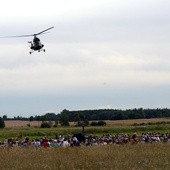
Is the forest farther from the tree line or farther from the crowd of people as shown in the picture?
the crowd of people

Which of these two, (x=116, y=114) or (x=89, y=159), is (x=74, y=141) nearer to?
(x=89, y=159)

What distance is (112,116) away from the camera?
5295 inches

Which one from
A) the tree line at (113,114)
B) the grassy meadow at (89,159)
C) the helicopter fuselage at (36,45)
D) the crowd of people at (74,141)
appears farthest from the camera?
the tree line at (113,114)

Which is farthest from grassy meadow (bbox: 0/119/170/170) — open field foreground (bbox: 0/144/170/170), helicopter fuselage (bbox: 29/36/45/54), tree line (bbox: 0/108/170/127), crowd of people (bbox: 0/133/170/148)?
tree line (bbox: 0/108/170/127)

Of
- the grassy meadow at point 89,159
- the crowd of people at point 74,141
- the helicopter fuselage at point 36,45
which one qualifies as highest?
the helicopter fuselage at point 36,45

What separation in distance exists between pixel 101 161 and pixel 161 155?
2.44 m

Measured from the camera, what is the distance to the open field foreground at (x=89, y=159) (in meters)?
14.4

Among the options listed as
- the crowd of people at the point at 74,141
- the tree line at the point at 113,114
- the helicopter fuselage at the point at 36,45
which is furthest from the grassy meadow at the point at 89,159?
the tree line at the point at 113,114

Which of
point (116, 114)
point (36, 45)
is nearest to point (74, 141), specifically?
point (36, 45)

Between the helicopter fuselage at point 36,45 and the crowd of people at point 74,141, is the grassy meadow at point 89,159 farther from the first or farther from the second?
the helicopter fuselage at point 36,45

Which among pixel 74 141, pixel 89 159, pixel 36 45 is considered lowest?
pixel 89 159

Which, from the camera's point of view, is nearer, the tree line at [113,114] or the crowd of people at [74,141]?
the crowd of people at [74,141]

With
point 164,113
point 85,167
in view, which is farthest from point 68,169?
point 164,113

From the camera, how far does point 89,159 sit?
16188mm
